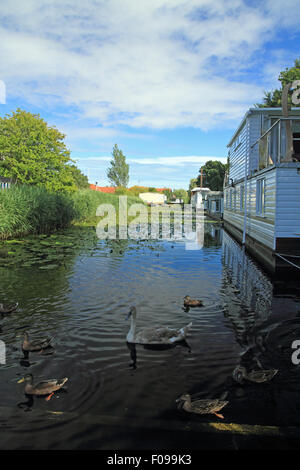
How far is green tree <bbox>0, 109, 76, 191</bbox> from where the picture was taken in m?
34.8

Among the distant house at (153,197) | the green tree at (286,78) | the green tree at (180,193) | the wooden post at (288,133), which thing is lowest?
the wooden post at (288,133)

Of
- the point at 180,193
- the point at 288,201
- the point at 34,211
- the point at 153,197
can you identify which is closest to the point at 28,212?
the point at 34,211

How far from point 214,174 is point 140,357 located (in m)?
85.2

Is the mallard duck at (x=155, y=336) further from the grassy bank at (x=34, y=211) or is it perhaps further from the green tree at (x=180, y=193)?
the green tree at (x=180, y=193)

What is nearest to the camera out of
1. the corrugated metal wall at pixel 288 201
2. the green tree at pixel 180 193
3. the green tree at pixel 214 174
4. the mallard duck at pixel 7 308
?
the mallard duck at pixel 7 308

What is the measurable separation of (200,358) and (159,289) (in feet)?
14.3

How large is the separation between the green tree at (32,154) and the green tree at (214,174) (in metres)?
54.0

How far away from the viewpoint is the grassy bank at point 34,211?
60.7 feet

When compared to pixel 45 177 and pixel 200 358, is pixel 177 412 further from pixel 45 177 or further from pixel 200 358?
pixel 45 177

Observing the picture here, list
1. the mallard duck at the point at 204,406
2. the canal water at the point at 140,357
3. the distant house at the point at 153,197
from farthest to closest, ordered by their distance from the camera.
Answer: the distant house at the point at 153,197, the mallard duck at the point at 204,406, the canal water at the point at 140,357

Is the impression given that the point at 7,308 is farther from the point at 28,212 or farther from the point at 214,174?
the point at 214,174

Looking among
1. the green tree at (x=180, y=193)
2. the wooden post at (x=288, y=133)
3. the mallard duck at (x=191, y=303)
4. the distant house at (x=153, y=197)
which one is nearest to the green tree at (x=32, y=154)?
the wooden post at (x=288, y=133)

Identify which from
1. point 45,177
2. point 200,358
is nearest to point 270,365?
point 200,358

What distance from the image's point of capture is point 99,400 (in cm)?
452
